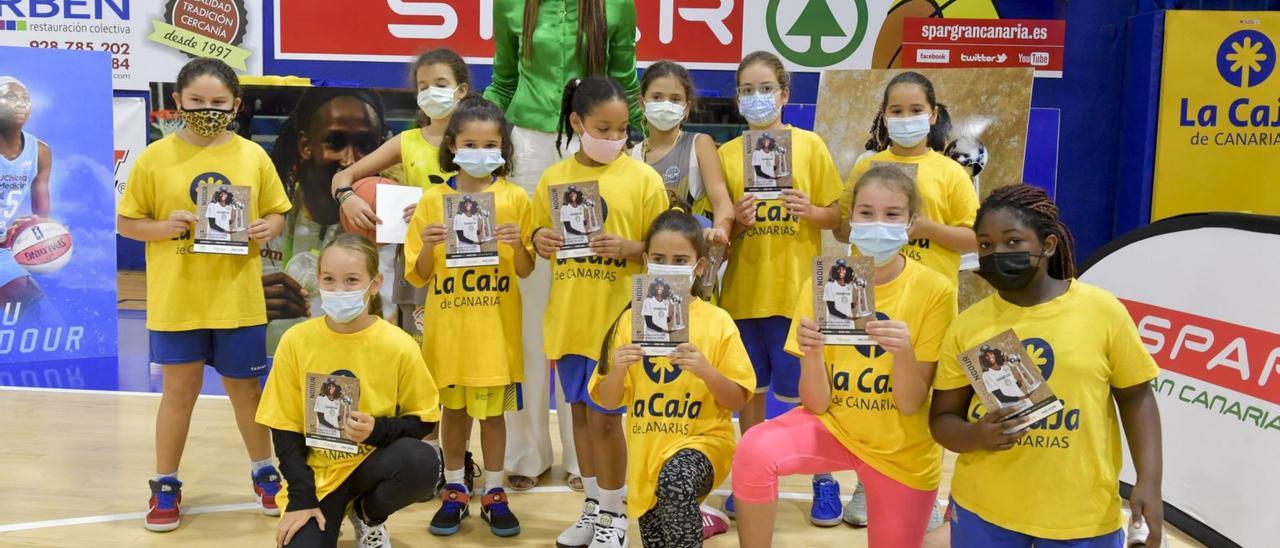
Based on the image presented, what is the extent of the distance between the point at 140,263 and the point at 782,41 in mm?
6003

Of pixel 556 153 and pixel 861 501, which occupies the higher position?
pixel 556 153

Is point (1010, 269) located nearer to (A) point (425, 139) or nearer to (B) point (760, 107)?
(B) point (760, 107)

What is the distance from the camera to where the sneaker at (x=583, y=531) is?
11.4 ft

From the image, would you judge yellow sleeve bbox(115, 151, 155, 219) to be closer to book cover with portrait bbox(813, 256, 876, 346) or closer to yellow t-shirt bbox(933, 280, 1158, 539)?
book cover with portrait bbox(813, 256, 876, 346)

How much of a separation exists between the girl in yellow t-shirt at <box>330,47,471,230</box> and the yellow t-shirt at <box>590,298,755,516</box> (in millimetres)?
1240

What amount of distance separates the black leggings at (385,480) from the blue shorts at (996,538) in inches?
62.3

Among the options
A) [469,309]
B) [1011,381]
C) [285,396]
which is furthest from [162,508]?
[1011,381]

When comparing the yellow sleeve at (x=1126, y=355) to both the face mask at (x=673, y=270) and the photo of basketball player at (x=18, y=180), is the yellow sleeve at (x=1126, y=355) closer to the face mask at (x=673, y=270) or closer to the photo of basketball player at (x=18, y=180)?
the face mask at (x=673, y=270)

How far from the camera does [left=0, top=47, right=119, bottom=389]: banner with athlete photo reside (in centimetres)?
582

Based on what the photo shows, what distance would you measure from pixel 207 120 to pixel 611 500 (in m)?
1.95

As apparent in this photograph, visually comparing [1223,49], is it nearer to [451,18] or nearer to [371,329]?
[451,18]

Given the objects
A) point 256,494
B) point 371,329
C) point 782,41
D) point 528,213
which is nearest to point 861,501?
point 528,213

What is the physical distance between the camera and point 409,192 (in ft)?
12.3

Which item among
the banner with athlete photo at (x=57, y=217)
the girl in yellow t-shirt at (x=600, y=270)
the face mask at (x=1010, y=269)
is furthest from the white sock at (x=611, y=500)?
the banner with athlete photo at (x=57, y=217)
